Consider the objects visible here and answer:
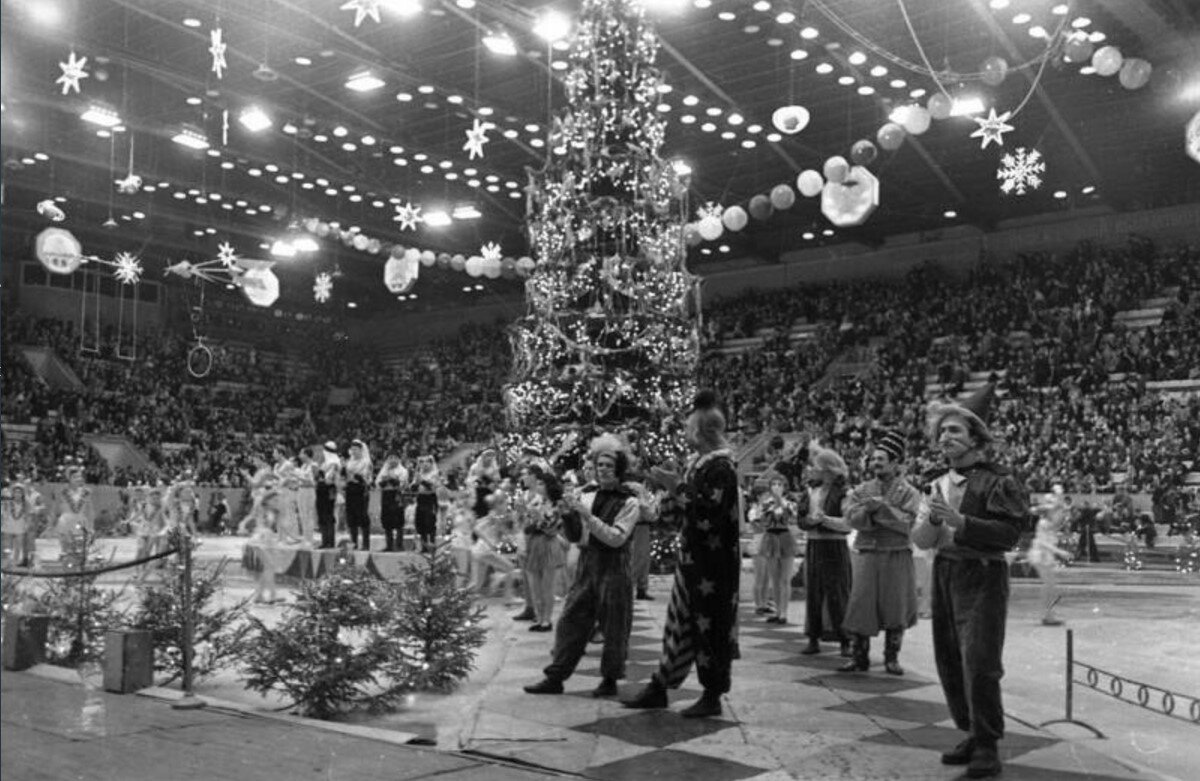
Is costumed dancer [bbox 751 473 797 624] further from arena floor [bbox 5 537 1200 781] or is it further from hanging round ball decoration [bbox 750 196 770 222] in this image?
hanging round ball decoration [bbox 750 196 770 222]

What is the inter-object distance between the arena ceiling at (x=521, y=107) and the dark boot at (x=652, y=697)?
20.9 feet

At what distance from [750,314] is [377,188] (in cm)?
1084

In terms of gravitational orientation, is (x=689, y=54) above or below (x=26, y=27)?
above

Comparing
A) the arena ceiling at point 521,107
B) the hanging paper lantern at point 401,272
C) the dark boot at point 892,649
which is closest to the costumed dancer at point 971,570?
the dark boot at point 892,649

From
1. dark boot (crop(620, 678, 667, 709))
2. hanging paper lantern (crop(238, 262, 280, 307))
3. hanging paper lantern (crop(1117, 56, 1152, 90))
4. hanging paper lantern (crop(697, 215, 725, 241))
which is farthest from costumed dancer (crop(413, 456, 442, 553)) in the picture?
hanging paper lantern (crop(1117, 56, 1152, 90))

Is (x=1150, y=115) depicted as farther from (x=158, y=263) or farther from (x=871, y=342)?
(x=158, y=263)

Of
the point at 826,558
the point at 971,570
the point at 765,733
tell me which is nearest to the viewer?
the point at 971,570

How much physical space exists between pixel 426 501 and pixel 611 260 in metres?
4.29

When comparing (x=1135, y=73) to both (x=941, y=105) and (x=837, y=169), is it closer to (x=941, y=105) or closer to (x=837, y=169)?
(x=941, y=105)

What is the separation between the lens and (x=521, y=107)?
2264 centimetres

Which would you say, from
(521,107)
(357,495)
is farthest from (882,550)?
(521,107)

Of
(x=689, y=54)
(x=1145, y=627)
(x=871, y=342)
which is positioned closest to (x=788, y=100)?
(x=689, y=54)

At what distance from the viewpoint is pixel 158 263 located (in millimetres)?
32375

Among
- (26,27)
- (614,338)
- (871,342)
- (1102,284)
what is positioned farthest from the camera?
(871,342)
